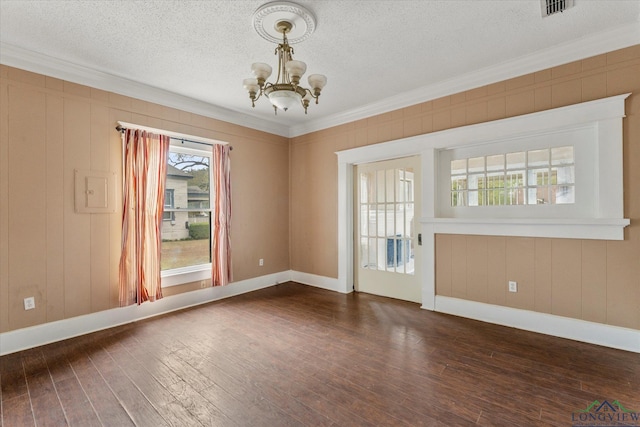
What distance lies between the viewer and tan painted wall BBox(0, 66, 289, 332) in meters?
2.86

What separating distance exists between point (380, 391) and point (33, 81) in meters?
4.33

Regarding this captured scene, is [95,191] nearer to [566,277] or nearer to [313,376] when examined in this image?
[313,376]

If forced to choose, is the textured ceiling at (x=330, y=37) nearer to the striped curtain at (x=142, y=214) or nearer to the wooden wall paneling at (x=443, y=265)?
the striped curtain at (x=142, y=214)

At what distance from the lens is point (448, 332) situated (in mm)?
3201

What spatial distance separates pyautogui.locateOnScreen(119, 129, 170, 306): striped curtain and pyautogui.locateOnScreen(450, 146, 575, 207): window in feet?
12.5

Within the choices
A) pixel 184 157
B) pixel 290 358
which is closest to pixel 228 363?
pixel 290 358

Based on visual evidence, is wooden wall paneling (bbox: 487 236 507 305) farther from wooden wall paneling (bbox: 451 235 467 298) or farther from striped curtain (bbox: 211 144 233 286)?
striped curtain (bbox: 211 144 233 286)

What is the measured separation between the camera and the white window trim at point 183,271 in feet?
12.8

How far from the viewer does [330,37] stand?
274 centimetres

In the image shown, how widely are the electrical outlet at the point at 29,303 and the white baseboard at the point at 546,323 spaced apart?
4.50 metres

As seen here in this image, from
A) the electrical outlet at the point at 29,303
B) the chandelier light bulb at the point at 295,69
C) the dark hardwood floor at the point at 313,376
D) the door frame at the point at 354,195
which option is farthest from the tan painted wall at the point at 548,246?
the electrical outlet at the point at 29,303

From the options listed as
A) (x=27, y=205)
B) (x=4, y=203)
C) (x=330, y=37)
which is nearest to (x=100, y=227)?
(x=27, y=205)

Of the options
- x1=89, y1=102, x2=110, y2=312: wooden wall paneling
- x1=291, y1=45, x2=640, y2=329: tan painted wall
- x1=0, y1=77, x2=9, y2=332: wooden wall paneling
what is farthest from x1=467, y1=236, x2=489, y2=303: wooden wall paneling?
x1=0, y1=77, x2=9, y2=332: wooden wall paneling

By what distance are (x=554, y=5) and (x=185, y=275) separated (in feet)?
16.0
